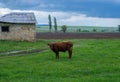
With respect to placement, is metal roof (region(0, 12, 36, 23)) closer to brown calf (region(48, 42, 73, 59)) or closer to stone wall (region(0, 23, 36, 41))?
stone wall (region(0, 23, 36, 41))

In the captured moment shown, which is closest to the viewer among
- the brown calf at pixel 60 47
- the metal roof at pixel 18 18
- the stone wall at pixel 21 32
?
the brown calf at pixel 60 47

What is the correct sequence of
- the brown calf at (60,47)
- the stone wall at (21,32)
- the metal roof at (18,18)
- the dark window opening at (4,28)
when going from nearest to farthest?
the brown calf at (60,47)
the dark window opening at (4,28)
the stone wall at (21,32)
the metal roof at (18,18)

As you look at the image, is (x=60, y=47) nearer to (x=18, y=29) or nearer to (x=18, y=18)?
(x=18, y=29)

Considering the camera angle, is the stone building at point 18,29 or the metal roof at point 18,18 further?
the metal roof at point 18,18

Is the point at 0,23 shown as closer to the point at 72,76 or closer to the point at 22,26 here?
the point at 22,26

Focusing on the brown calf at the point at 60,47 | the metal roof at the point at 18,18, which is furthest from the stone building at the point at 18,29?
the brown calf at the point at 60,47

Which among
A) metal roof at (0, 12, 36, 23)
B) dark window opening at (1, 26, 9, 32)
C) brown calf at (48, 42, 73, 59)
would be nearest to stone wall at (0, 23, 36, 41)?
dark window opening at (1, 26, 9, 32)

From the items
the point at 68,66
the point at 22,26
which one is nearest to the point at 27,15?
the point at 22,26

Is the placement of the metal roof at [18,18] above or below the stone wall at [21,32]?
above

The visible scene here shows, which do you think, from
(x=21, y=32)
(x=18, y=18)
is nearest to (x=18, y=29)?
(x=21, y=32)

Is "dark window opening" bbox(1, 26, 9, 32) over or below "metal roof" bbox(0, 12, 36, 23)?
below

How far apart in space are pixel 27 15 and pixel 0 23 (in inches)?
177

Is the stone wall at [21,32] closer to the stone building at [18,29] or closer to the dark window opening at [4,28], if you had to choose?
the stone building at [18,29]

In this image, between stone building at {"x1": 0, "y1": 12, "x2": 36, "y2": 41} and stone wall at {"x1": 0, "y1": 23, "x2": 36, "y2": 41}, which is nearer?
stone building at {"x1": 0, "y1": 12, "x2": 36, "y2": 41}
